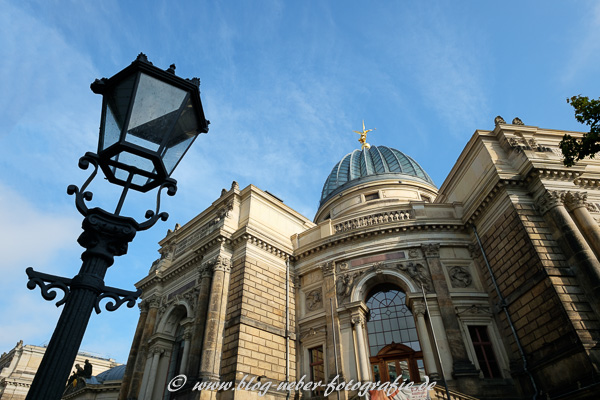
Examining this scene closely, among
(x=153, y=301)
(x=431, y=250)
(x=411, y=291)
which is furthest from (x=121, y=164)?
(x=153, y=301)

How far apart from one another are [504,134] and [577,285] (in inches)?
343

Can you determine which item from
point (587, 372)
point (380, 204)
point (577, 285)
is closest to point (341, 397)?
point (587, 372)

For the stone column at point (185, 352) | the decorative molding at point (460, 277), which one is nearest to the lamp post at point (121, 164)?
the decorative molding at point (460, 277)

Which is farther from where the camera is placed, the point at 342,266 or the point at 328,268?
the point at 328,268

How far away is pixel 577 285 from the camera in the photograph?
14391mm

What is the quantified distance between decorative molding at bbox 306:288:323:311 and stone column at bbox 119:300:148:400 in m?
11.5

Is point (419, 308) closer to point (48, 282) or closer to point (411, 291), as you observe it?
point (411, 291)

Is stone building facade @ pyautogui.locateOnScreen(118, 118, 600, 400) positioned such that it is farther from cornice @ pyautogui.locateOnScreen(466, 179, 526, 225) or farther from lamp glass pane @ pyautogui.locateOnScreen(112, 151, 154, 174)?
lamp glass pane @ pyautogui.locateOnScreen(112, 151, 154, 174)

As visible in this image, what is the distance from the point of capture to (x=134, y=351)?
2419cm

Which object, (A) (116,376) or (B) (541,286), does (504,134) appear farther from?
(A) (116,376)

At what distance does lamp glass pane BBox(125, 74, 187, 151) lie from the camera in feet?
13.1

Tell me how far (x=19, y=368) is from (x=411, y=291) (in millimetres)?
55372

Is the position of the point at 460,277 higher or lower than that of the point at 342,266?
lower

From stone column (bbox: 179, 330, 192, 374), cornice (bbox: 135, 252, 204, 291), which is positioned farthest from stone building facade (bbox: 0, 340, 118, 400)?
stone column (bbox: 179, 330, 192, 374)
